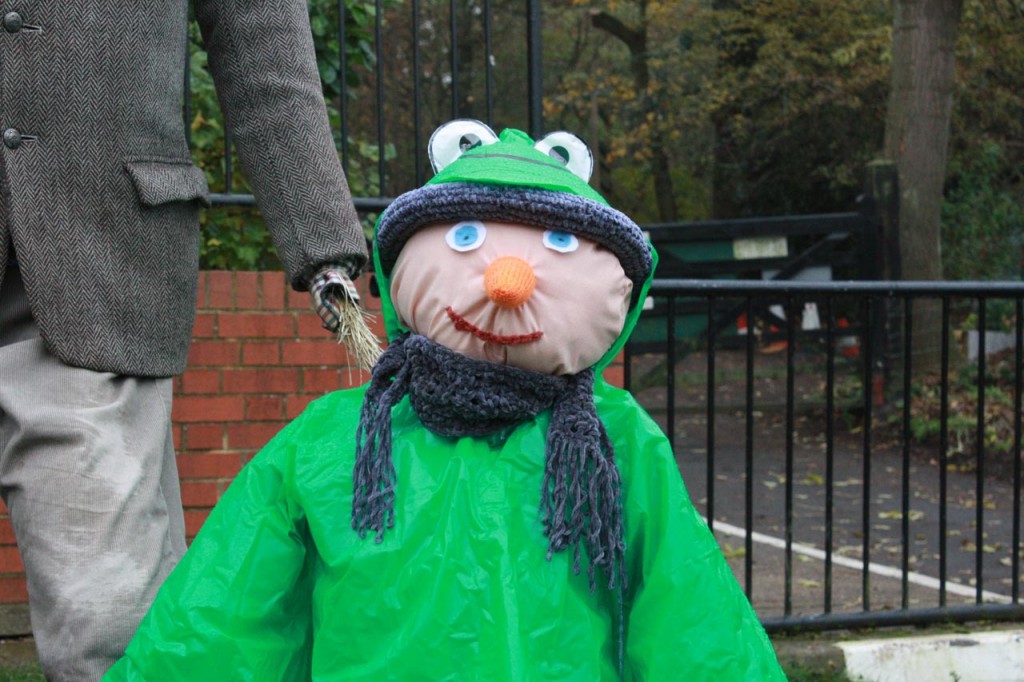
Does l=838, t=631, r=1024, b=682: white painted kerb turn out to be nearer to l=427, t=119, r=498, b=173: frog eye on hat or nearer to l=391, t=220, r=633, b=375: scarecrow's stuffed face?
l=391, t=220, r=633, b=375: scarecrow's stuffed face

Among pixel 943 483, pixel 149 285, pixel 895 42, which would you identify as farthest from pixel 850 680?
pixel 895 42

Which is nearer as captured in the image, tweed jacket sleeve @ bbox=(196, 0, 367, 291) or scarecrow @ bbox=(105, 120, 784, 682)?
scarecrow @ bbox=(105, 120, 784, 682)

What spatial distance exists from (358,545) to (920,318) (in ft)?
31.7

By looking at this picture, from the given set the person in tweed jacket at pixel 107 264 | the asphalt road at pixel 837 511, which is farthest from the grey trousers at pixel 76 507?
the asphalt road at pixel 837 511

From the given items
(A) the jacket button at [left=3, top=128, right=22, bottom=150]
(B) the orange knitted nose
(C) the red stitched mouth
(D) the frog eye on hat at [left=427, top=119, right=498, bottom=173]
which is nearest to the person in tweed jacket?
(A) the jacket button at [left=3, top=128, right=22, bottom=150]

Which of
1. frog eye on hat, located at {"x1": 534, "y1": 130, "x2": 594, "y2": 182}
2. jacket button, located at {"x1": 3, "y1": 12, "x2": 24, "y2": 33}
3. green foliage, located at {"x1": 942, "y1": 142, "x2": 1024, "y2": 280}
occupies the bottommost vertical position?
green foliage, located at {"x1": 942, "y1": 142, "x2": 1024, "y2": 280}

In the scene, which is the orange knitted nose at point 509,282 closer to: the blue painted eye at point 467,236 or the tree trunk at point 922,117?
the blue painted eye at point 467,236

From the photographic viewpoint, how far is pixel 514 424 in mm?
2293

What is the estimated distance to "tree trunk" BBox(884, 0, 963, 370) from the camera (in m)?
12.4

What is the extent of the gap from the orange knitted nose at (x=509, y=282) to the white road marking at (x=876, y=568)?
137 inches

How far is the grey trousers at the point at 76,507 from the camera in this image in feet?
7.59

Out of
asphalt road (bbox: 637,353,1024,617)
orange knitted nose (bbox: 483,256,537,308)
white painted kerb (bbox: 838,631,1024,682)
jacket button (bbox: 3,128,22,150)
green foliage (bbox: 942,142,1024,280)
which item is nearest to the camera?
orange knitted nose (bbox: 483,256,537,308)

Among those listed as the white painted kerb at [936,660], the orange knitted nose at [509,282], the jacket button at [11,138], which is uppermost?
the jacket button at [11,138]

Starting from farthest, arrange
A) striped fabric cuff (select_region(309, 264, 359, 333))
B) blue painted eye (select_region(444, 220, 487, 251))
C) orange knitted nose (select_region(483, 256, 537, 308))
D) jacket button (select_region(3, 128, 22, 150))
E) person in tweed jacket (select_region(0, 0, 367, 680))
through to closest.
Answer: striped fabric cuff (select_region(309, 264, 359, 333)), jacket button (select_region(3, 128, 22, 150)), person in tweed jacket (select_region(0, 0, 367, 680)), blue painted eye (select_region(444, 220, 487, 251)), orange knitted nose (select_region(483, 256, 537, 308))
